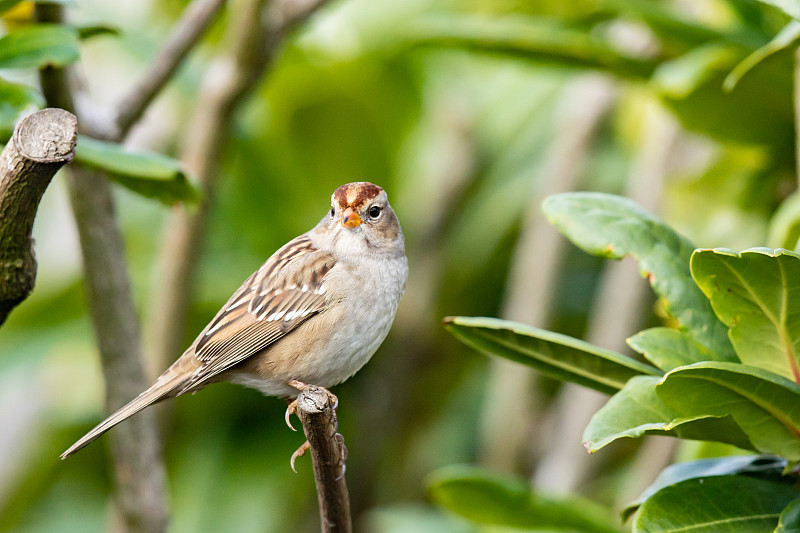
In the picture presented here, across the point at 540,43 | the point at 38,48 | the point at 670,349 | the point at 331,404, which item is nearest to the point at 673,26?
the point at 540,43

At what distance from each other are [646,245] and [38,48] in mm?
1050

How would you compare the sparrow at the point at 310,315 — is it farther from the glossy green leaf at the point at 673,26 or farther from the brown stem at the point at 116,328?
the glossy green leaf at the point at 673,26

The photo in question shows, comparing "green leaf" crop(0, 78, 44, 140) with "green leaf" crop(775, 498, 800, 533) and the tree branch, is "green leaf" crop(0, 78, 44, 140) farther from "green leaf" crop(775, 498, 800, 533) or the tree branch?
"green leaf" crop(775, 498, 800, 533)

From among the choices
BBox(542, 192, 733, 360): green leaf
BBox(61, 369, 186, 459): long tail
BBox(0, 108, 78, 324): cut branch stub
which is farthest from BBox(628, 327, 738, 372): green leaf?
BBox(0, 108, 78, 324): cut branch stub

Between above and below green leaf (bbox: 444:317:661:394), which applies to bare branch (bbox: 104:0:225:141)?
above

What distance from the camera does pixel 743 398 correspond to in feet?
4.08

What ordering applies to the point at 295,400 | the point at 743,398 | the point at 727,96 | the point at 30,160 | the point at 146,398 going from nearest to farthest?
the point at 30,160 < the point at 743,398 < the point at 146,398 < the point at 295,400 < the point at 727,96

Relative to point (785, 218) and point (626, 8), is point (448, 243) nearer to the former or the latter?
point (626, 8)

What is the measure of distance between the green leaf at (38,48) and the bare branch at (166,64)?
0.50 metres

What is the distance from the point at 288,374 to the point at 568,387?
2.05 m

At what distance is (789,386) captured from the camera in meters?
1.19

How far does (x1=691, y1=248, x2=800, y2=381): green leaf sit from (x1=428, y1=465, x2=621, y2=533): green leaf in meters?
0.72

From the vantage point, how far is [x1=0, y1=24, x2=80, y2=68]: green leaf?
1.49 meters

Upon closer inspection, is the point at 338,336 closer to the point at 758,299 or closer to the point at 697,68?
the point at 758,299
